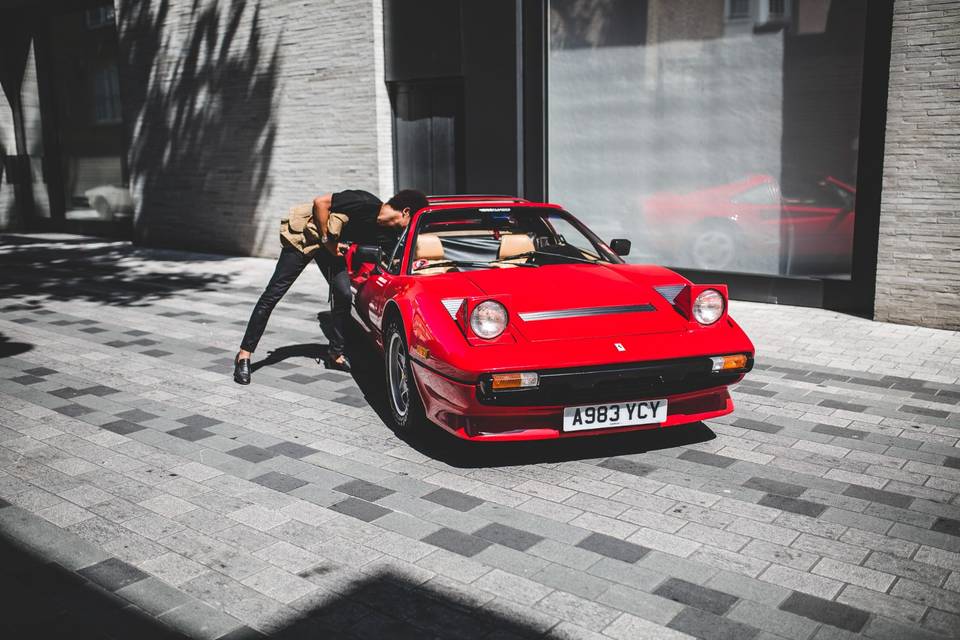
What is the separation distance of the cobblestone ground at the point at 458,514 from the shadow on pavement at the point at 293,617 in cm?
1

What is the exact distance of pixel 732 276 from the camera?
9.60 m

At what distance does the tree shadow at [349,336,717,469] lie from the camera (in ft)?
15.4

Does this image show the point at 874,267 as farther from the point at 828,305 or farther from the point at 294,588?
the point at 294,588

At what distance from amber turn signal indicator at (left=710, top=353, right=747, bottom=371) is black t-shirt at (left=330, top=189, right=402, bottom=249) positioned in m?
2.80

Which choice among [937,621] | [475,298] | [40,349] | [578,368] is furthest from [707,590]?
[40,349]

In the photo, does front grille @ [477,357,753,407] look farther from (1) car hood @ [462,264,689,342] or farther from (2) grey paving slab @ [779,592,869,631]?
(2) grey paving slab @ [779,592,869,631]

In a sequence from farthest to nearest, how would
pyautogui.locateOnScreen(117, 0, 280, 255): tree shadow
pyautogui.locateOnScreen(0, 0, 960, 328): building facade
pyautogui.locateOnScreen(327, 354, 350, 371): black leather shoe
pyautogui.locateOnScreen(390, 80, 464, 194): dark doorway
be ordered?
pyautogui.locateOnScreen(117, 0, 280, 255): tree shadow < pyautogui.locateOnScreen(390, 80, 464, 194): dark doorway < pyautogui.locateOnScreen(0, 0, 960, 328): building facade < pyautogui.locateOnScreen(327, 354, 350, 371): black leather shoe

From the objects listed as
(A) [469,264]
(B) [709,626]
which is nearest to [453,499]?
(B) [709,626]

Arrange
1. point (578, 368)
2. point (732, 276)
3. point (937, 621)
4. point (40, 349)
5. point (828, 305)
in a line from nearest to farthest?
point (937, 621) → point (578, 368) → point (40, 349) → point (828, 305) → point (732, 276)

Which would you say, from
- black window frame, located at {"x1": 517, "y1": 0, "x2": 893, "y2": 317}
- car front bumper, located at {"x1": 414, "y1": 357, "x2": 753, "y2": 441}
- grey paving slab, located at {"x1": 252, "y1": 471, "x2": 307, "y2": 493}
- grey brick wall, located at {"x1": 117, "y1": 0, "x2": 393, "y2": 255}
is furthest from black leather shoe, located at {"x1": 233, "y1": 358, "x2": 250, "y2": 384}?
grey brick wall, located at {"x1": 117, "y1": 0, "x2": 393, "y2": 255}

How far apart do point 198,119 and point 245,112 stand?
1340mm

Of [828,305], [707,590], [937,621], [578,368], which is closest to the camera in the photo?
[937,621]

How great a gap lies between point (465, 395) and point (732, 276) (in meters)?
6.18

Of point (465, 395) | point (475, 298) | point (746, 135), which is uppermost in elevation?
point (746, 135)
